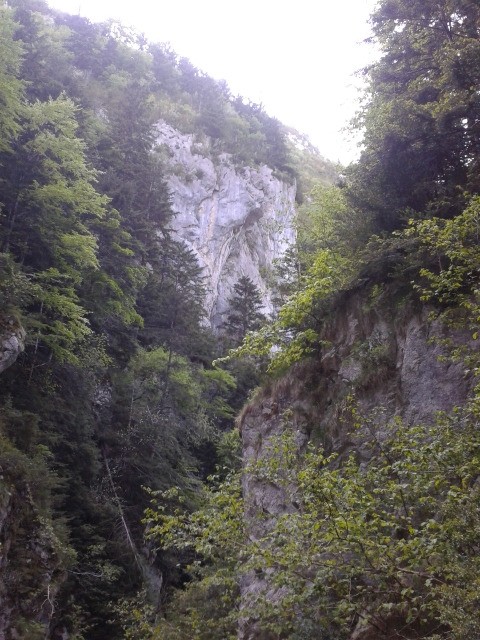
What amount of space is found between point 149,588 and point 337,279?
8.92 metres

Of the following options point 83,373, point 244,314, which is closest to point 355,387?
point 83,373

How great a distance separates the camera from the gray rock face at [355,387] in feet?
22.2

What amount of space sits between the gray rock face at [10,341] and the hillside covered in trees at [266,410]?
4cm

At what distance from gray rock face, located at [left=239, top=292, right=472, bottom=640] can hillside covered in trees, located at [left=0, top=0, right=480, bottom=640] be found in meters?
0.05

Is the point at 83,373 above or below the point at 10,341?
above

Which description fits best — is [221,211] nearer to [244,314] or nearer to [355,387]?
[244,314]

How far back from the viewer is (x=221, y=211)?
3325 centimetres

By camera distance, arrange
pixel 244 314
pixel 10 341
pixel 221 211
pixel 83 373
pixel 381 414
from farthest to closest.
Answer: pixel 221 211, pixel 244 314, pixel 83 373, pixel 10 341, pixel 381 414

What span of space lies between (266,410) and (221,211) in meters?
24.0

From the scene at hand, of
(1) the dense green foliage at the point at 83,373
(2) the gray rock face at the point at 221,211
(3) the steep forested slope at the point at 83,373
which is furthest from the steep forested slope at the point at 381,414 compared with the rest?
(2) the gray rock face at the point at 221,211

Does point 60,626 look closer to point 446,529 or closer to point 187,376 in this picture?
point 187,376

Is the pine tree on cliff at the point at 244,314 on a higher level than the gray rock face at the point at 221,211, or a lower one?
lower

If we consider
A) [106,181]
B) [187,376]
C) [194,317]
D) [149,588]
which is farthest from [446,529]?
→ [106,181]

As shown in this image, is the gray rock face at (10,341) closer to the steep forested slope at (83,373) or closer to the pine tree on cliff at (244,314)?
the steep forested slope at (83,373)
